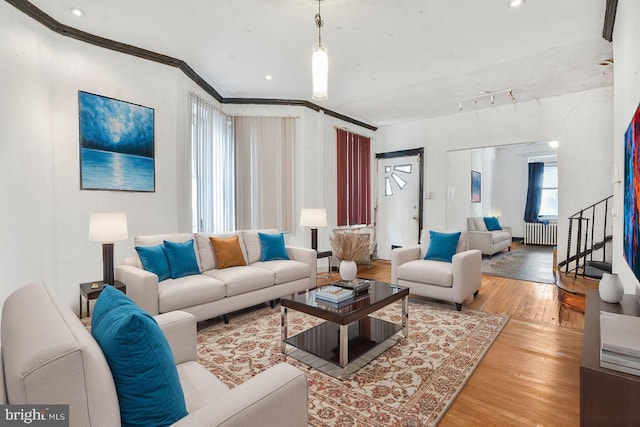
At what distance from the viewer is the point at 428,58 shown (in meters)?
3.57

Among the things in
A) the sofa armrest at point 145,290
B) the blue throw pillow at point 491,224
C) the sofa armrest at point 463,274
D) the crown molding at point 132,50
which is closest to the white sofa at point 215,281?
the sofa armrest at point 145,290

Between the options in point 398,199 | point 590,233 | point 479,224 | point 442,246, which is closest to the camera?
point 442,246

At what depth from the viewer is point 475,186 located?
25.2ft

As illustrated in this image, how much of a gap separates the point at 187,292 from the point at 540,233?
9.13m

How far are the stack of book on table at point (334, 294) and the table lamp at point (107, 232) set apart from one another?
1826 millimetres

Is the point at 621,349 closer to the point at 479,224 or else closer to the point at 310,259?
the point at 310,259

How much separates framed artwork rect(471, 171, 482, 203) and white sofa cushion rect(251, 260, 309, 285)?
541cm

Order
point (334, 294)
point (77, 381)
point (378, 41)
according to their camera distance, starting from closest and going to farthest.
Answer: point (77, 381), point (334, 294), point (378, 41)

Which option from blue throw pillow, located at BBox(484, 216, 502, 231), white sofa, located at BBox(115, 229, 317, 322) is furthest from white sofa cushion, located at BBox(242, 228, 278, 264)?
blue throw pillow, located at BBox(484, 216, 502, 231)

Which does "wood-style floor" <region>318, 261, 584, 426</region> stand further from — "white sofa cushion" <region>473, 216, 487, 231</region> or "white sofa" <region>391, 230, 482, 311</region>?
"white sofa cushion" <region>473, 216, 487, 231</region>

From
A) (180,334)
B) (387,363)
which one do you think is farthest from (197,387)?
(387,363)

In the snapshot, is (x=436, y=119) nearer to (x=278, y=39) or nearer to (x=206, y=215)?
(x=278, y=39)

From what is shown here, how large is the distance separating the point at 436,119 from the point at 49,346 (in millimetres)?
6179

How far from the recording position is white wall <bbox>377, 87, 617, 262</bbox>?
171 inches
